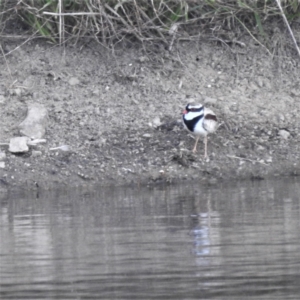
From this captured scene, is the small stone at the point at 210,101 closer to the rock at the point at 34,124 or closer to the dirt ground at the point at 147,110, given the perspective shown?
the dirt ground at the point at 147,110

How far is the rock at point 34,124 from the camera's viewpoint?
13216 mm

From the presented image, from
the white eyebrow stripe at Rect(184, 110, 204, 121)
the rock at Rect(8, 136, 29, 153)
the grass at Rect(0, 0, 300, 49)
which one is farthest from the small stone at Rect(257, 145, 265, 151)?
the rock at Rect(8, 136, 29, 153)

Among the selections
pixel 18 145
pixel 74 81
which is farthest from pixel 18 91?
pixel 18 145

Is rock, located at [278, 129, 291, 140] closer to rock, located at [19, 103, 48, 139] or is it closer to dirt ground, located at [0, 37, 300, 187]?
dirt ground, located at [0, 37, 300, 187]

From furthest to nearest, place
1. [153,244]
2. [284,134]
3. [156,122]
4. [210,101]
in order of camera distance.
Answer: [210,101]
[156,122]
[284,134]
[153,244]

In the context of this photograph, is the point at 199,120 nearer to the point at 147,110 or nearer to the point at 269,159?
the point at 269,159

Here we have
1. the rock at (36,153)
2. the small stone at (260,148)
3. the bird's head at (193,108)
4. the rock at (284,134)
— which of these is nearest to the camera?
the rock at (36,153)

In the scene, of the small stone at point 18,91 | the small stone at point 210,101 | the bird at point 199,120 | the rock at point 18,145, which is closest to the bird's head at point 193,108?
the bird at point 199,120

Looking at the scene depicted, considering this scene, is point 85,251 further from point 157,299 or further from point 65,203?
point 65,203

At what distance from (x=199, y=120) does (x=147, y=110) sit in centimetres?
128

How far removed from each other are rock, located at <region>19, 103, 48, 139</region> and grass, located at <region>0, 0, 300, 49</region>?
1.31 metres

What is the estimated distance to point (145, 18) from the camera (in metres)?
14.4

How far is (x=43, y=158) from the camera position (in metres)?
12.8

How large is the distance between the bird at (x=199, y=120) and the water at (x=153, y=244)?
111 centimetres
